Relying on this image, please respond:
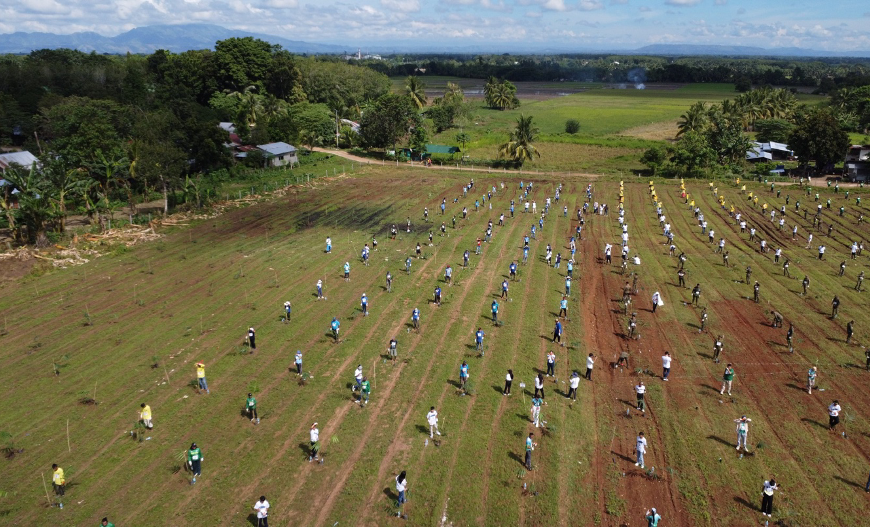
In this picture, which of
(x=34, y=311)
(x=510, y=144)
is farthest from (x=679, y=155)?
(x=34, y=311)

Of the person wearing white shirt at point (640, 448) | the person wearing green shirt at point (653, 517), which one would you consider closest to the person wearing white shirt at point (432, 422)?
the person wearing white shirt at point (640, 448)

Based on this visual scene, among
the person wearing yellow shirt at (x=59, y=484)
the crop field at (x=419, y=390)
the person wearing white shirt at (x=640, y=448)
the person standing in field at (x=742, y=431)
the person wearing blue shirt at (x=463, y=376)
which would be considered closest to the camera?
the person wearing yellow shirt at (x=59, y=484)

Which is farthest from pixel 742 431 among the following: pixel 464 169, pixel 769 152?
pixel 769 152

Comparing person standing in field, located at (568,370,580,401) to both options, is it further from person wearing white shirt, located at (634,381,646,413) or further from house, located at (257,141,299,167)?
house, located at (257,141,299,167)

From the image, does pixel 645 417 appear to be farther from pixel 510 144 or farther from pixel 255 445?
pixel 510 144

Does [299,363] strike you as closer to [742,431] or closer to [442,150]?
[742,431]

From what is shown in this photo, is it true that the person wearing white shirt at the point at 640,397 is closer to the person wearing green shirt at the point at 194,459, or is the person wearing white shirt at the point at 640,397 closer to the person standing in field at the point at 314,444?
the person standing in field at the point at 314,444

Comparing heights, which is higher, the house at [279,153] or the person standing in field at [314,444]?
the house at [279,153]
